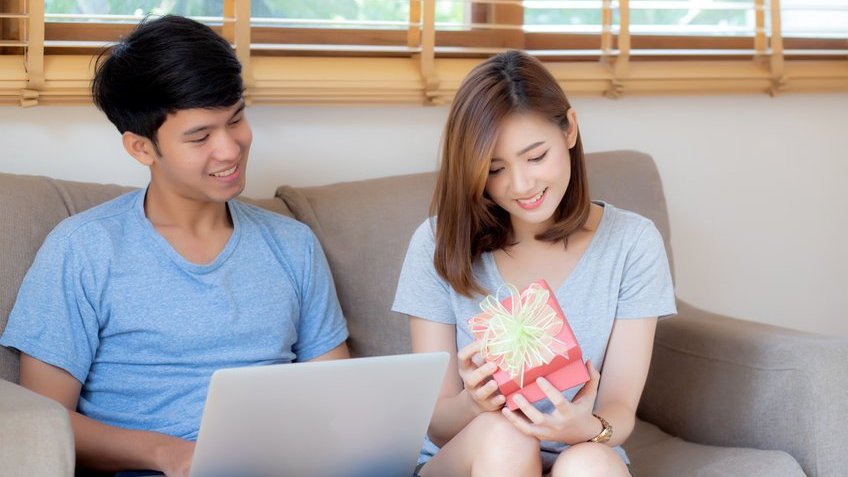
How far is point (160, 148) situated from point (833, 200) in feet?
5.91

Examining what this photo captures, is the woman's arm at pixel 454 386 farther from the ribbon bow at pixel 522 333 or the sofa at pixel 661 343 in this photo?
the sofa at pixel 661 343

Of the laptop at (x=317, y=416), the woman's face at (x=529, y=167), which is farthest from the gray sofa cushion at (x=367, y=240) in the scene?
the laptop at (x=317, y=416)

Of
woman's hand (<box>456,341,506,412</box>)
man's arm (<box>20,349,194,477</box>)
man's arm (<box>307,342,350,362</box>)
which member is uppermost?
woman's hand (<box>456,341,506,412</box>)

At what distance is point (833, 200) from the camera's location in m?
2.88

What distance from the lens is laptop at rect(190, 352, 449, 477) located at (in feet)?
4.52

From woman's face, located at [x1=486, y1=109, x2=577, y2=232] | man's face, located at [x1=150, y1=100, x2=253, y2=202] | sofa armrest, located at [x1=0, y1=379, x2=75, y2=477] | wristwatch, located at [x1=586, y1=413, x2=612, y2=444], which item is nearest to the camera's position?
sofa armrest, located at [x1=0, y1=379, x2=75, y2=477]

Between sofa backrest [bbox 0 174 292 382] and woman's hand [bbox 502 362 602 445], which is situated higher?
sofa backrest [bbox 0 174 292 382]

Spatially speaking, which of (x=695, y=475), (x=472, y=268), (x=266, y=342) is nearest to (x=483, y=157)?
(x=472, y=268)

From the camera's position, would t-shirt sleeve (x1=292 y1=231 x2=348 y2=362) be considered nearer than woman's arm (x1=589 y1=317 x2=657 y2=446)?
No

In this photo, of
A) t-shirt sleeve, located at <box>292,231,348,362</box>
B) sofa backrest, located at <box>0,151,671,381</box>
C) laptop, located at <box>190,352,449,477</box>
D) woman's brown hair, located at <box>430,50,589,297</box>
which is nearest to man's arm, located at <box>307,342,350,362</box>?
t-shirt sleeve, located at <box>292,231,348,362</box>

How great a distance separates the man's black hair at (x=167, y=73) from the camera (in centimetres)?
176

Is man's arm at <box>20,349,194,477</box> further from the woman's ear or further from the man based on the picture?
the woman's ear

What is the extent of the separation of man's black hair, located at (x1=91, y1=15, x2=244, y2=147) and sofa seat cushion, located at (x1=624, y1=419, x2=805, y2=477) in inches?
36.6

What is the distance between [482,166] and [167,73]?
51cm
